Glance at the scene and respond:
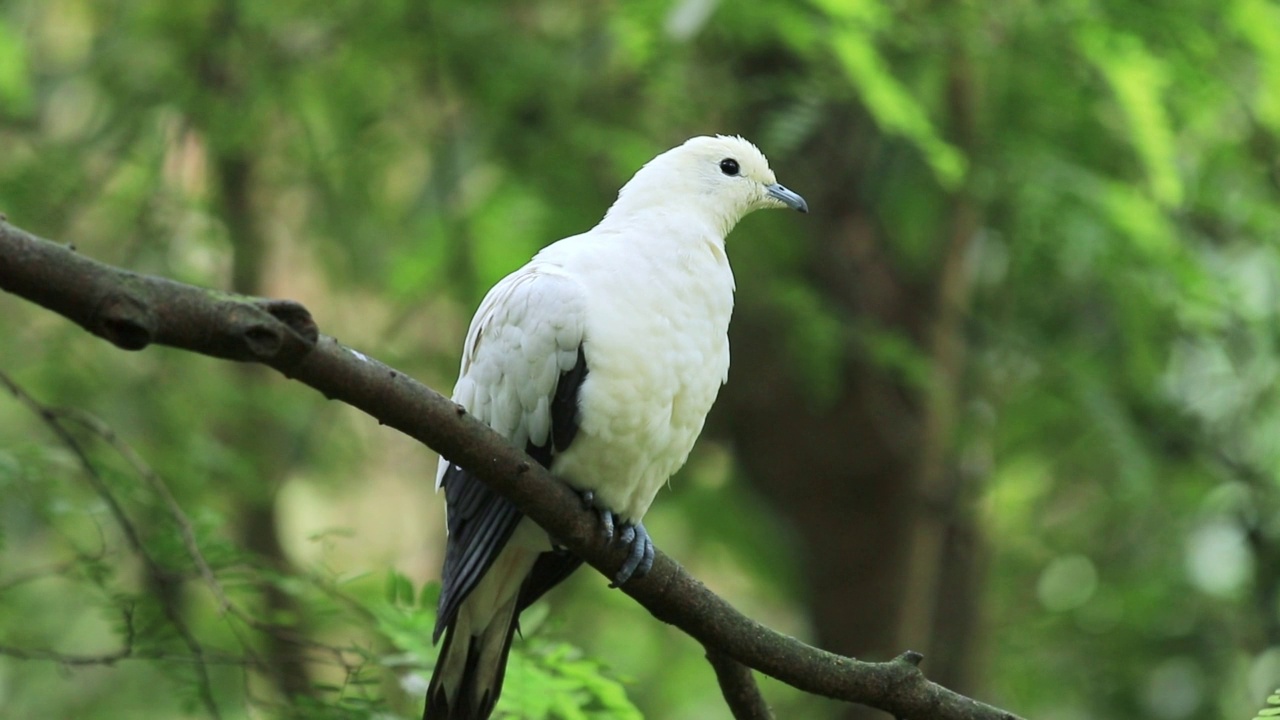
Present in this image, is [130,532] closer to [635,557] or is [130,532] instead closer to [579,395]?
[579,395]

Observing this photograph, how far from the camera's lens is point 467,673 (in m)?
3.63

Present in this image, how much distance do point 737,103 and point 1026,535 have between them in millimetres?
2870

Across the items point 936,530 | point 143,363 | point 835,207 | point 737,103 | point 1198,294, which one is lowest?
point 143,363

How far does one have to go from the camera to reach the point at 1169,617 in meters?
6.75

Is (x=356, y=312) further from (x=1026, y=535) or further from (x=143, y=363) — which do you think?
(x=1026, y=535)

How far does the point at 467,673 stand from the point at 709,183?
1556mm

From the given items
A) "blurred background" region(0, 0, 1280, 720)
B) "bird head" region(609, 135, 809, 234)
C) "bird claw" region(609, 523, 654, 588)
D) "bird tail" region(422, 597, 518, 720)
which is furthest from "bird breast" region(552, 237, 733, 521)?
"blurred background" region(0, 0, 1280, 720)

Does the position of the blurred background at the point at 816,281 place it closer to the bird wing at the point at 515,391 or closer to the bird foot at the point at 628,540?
the bird wing at the point at 515,391

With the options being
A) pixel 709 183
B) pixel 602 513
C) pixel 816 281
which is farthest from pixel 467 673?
pixel 816 281

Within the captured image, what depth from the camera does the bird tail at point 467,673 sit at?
3570 millimetres

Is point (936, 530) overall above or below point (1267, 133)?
below

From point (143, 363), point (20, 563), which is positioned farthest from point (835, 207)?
point (20, 563)

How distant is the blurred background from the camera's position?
541 centimetres

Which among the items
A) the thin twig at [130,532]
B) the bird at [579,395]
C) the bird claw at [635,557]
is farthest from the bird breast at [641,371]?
the thin twig at [130,532]
